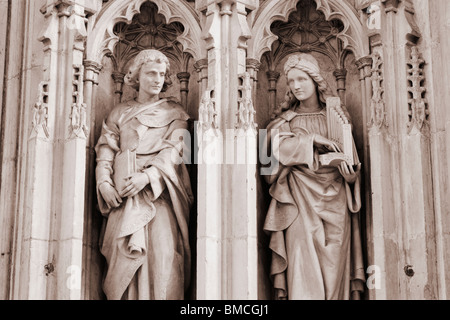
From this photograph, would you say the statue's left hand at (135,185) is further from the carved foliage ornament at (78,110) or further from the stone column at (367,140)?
the stone column at (367,140)

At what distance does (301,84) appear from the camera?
15562 mm

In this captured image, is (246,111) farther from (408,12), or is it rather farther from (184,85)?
(408,12)

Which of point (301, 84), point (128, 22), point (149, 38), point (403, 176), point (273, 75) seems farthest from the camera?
point (149, 38)

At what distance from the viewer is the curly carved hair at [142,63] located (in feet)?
51.4

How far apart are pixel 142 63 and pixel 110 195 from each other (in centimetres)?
161

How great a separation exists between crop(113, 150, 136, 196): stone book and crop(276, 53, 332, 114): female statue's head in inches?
77.1

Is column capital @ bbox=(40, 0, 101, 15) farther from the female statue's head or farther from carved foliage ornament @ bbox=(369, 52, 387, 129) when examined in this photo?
carved foliage ornament @ bbox=(369, 52, 387, 129)

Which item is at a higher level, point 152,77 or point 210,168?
point 152,77

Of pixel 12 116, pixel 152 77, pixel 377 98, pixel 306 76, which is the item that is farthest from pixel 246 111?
pixel 12 116

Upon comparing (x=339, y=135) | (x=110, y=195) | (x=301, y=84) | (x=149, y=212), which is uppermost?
(x=301, y=84)

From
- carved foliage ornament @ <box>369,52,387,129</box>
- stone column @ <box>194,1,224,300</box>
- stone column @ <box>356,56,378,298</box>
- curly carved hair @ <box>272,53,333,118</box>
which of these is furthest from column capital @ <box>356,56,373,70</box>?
stone column @ <box>194,1,224,300</box>

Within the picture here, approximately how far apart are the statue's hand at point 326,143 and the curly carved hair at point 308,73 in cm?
69

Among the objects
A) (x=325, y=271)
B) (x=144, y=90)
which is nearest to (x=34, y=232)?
(x=144, y=90)
